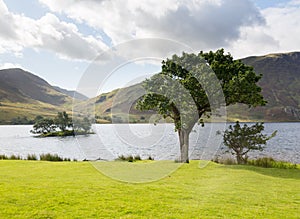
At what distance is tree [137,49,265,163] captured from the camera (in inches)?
790

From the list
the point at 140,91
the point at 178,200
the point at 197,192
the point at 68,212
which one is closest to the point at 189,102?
the point at 140,91

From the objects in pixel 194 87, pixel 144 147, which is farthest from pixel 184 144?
pixel 144 147

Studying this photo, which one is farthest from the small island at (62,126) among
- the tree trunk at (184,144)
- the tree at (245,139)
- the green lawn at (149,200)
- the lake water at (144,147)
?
the green lawn at (149,200)

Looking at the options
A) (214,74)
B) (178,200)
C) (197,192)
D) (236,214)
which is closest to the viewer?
(236,214)

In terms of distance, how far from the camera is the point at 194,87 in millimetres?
20375

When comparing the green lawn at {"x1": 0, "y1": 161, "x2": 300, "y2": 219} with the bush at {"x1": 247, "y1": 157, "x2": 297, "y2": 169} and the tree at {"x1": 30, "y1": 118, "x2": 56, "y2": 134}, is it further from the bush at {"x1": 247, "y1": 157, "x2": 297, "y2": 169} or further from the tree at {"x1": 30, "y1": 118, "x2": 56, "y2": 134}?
the tree at {"x1": 30, "y1": 118, "x2": 56, "y2": 134}

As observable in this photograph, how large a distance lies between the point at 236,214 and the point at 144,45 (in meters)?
11.8

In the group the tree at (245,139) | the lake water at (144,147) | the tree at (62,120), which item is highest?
the tree at (62,120)

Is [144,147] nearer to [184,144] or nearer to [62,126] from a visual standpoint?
[184,144]

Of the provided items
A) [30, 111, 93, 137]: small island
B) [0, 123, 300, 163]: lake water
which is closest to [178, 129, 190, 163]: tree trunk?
[0, 123, 300, 163]: lake water

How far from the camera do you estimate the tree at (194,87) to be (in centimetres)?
2008

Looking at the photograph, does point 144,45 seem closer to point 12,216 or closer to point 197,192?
point 197,192

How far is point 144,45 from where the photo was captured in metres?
17.0

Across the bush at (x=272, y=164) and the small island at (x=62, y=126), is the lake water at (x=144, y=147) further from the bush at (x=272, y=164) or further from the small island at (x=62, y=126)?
the small island at (x=62, y=126)
